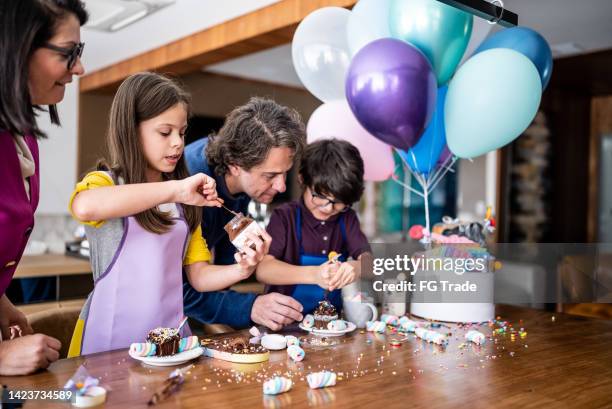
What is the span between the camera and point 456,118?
2125 millimetres

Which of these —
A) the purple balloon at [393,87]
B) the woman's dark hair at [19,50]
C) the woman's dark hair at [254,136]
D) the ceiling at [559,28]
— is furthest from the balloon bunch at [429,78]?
the ceiling at [559,28]

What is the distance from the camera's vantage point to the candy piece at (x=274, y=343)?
1.50 m

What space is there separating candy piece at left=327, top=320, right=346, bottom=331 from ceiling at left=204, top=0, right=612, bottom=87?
9.15 feet

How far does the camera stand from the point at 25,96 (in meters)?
1.05

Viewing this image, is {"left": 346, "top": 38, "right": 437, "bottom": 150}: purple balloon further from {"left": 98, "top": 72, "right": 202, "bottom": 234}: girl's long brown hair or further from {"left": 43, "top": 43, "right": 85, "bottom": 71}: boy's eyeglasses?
{"left": 43, "top": 43, "right": 85, "bottom": 71}: boy's eyeglasses

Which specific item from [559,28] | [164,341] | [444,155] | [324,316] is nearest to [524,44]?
[444,155]

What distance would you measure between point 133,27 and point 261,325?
118 inches

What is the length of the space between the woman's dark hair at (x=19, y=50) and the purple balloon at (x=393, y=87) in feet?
3.77

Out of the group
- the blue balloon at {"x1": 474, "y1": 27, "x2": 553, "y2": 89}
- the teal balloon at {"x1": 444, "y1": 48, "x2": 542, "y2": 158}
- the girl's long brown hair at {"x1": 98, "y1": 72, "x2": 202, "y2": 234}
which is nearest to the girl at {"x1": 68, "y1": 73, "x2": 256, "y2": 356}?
the girl's long brown hair at {"x1": 98, "y1": 72, "x2": 202, "y2": 234}

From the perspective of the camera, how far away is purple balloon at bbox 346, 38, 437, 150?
1938mm

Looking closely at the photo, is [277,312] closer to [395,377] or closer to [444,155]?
[395,377]

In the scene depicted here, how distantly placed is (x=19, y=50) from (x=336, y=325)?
113cm

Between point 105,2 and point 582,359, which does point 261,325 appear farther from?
point 105,2

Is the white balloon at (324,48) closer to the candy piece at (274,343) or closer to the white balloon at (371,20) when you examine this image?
the white balloon at (371,20)
